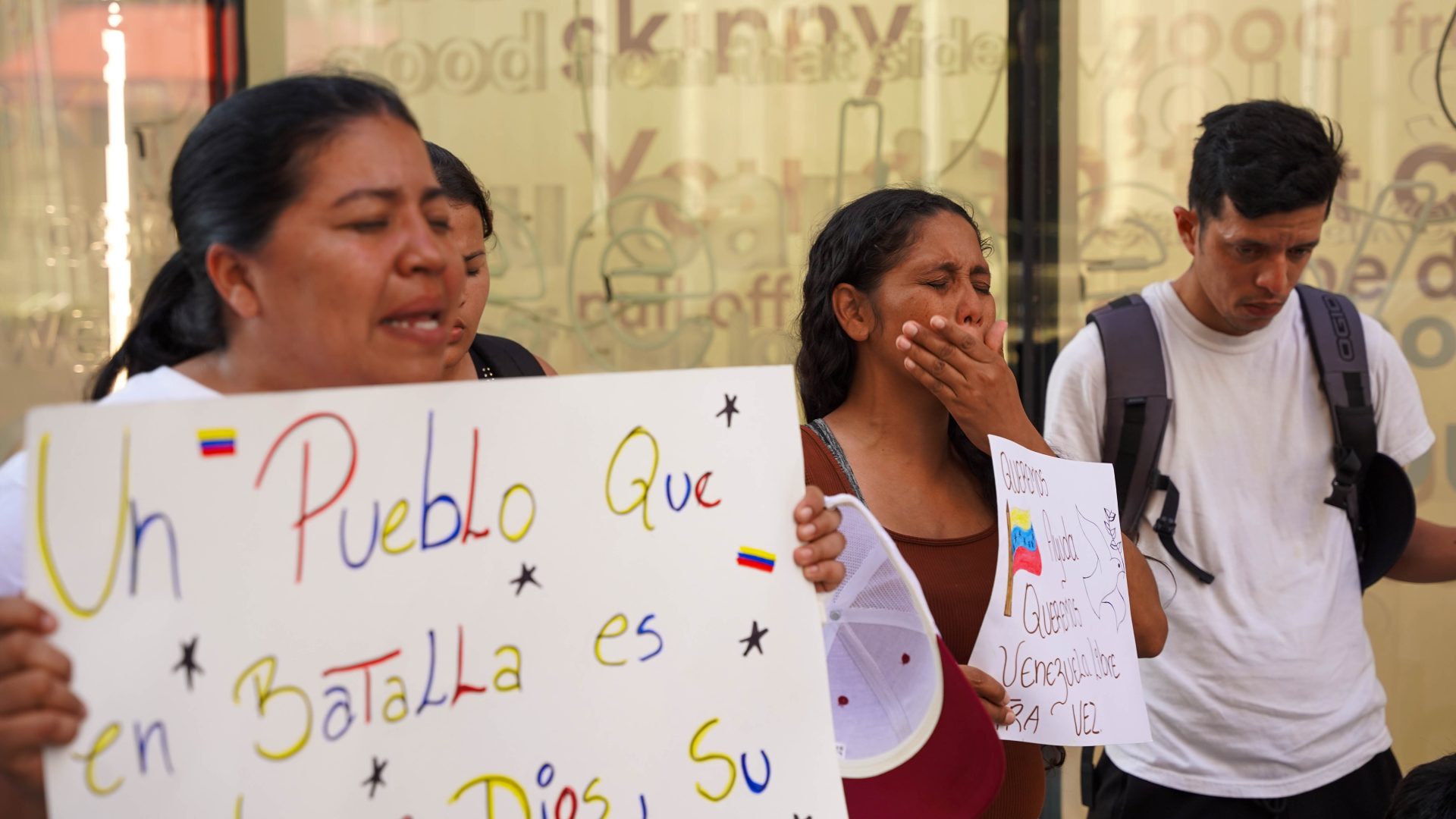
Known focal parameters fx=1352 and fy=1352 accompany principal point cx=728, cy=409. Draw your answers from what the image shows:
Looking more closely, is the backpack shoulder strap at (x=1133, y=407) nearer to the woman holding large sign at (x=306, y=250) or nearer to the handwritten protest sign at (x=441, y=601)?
the handwritten protest sign at (x=441, y=601)

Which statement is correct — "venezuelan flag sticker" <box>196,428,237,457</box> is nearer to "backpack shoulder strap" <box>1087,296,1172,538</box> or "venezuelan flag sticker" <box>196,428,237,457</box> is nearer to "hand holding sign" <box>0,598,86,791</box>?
"hand holding sign" <box>0,598,86,791</box>

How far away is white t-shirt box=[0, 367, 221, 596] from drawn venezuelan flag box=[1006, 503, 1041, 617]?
1.03m

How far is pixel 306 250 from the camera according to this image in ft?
4.38

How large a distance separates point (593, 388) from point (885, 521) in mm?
651

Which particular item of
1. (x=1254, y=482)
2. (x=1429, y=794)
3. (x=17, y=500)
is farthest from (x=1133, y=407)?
(x=17, y=500)

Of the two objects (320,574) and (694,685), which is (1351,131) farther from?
(320,574)

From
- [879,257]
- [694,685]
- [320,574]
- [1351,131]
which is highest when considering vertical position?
[1351,131]

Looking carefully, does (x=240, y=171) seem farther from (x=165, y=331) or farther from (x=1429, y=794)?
(x=1429, y=794)

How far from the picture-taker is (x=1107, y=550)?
6.53 ft

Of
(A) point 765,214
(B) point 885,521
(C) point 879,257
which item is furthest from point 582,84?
(B) point 885,521

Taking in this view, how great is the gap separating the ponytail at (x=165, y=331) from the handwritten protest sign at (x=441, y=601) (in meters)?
0.24

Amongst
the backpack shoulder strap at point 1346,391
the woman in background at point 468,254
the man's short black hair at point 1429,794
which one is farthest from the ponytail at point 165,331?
the backpack shoulder strap at point 1346,391

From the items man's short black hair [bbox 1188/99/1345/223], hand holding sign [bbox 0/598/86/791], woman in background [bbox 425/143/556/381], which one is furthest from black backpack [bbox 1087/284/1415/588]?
hand holding sign [bbox 0/598/86/791]

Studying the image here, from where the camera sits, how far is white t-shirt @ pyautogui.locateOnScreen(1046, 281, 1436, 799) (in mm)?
2516
